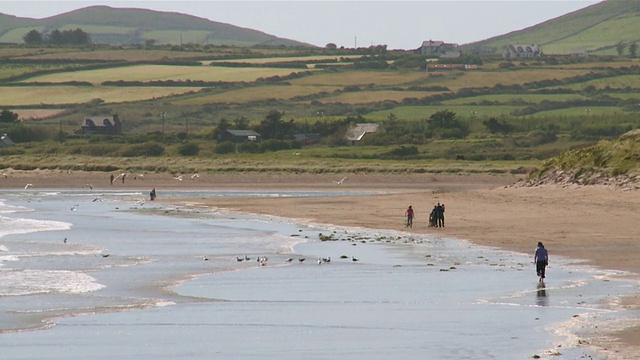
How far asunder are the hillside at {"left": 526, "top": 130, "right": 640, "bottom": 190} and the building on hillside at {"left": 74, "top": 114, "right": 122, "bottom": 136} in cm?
6991

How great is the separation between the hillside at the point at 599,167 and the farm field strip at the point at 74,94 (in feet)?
287

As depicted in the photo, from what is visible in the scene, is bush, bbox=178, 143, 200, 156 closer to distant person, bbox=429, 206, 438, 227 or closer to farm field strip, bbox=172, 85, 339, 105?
farm field strip, bbox=172, 85, 339, 105

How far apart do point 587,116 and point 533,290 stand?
8708 cm

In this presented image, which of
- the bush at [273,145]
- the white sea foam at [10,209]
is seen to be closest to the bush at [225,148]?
the bush at [273,145]

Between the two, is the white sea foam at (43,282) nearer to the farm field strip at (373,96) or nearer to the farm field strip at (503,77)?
the farm field strip at (373,96)

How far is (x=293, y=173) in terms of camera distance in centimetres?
8169

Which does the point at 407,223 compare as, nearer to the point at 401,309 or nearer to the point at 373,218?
the point at 373,218

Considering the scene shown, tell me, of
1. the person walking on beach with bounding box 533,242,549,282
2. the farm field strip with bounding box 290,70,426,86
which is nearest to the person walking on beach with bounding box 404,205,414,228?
the person walking on beach with bounding box 533,242,549,282

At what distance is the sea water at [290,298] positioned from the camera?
1916 cm

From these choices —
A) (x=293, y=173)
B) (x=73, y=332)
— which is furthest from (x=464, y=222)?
(x=293, y=173)

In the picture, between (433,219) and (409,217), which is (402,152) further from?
(433,219)

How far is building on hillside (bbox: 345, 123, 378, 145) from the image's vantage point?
334ft

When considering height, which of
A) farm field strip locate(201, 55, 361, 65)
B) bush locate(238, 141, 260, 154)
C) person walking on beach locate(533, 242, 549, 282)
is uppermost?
farm field strip locate(201, 55, 361, 65)

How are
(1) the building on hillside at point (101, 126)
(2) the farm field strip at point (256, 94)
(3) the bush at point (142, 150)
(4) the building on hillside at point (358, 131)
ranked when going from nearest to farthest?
(3) the bush at point (142, 150) < (4) the building on hillside at point (358, 131) < (1) the building on hillside at point (101, 126) < (2) the farm field strip at point (256, 94)
